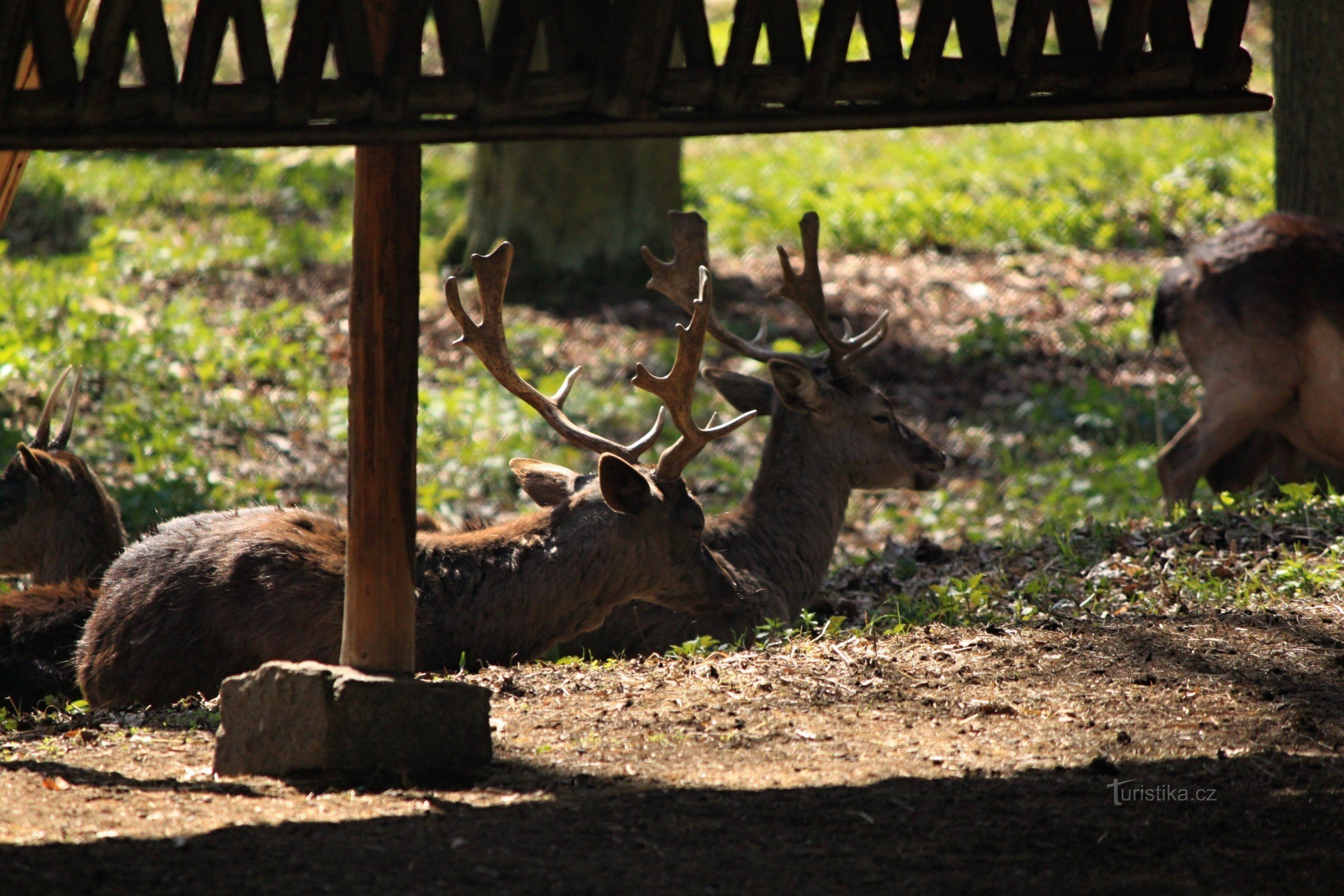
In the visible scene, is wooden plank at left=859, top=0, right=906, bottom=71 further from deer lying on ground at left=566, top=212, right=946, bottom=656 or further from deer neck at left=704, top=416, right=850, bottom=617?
deer neck at left=704, top=416, right=850, bottom=617

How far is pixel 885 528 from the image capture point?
10.4 meters

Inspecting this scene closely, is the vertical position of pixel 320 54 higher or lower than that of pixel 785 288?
higher

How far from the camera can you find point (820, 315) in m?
7.90

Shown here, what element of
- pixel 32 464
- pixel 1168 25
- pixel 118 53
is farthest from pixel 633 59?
pixel 32 464

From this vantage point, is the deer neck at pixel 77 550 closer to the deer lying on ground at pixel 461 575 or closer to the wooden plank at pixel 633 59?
the deer lying on ground at pixel 461 575

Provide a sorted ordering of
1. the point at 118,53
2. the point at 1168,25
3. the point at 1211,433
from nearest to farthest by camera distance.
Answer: the point at 118,53 → the point at 1168,25 → the point at 1211,433

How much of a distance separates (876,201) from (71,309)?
8.27 meters

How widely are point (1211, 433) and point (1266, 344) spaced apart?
1.88 feet

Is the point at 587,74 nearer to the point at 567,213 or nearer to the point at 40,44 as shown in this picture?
the point at 40,44

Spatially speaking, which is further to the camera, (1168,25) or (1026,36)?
(1168,25)

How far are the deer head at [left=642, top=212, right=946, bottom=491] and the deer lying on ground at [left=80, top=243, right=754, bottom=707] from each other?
1402 millimetres
